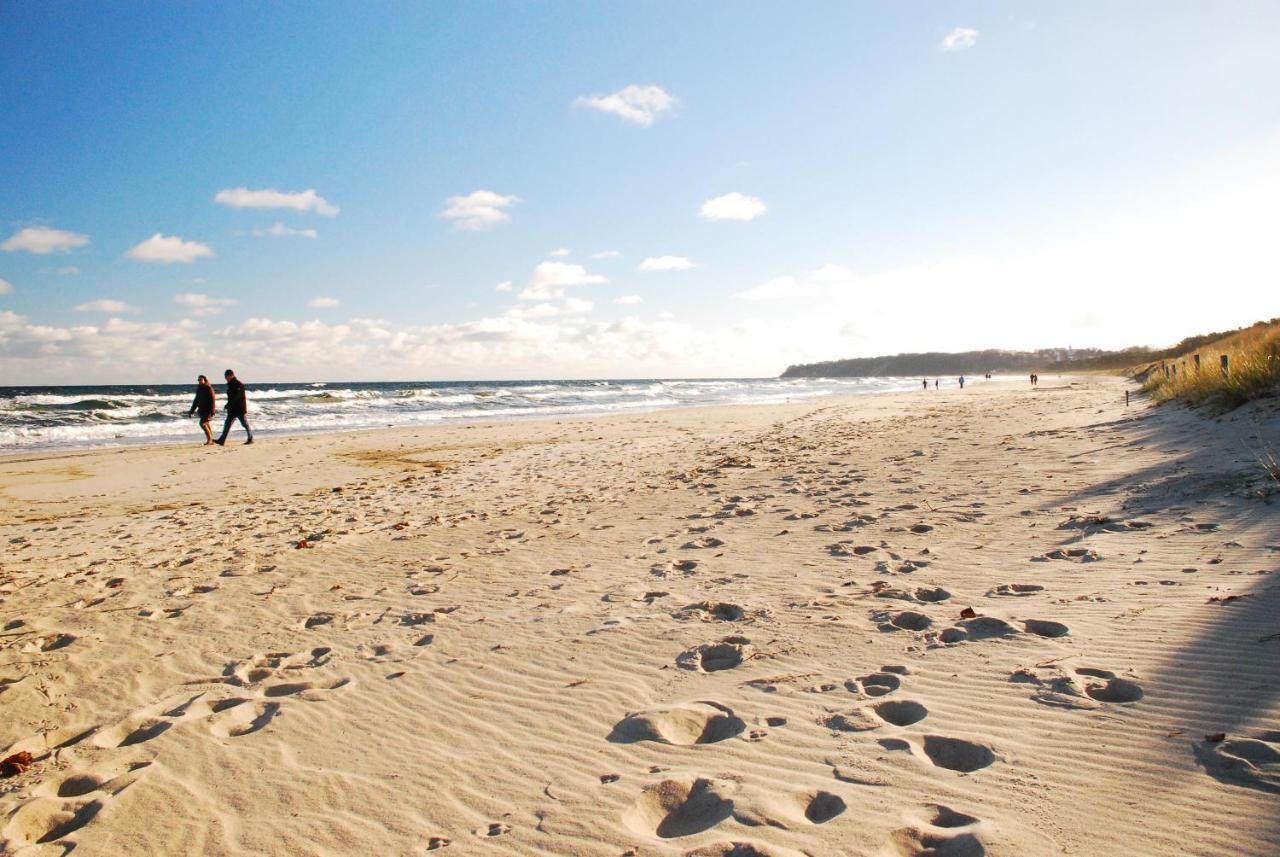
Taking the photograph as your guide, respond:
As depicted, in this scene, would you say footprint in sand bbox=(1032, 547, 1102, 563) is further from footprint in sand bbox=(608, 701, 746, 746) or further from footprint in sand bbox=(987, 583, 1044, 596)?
footprint in sand bbox=(608, 701, 746, 746)

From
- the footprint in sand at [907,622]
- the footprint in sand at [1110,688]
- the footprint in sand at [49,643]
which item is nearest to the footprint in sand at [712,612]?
the footprint in sand at [907,622]

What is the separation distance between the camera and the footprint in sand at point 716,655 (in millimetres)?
3414

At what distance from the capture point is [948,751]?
8.13ft

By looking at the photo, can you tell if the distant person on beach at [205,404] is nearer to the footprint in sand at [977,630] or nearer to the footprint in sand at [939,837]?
the footprint in sand at [977,630]

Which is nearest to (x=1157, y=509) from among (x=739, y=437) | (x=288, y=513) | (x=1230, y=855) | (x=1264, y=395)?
(x=1230, y=855)

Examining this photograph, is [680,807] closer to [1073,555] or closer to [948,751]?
[948,751]

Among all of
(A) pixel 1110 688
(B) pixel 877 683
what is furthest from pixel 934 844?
(A) pixel 1110 688

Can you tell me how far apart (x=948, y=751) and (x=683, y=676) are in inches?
49.9

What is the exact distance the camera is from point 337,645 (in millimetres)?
4090

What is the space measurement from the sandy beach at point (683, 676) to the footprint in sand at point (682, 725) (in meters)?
0.02

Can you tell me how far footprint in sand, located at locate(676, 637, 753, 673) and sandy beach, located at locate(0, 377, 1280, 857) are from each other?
0.06 feet

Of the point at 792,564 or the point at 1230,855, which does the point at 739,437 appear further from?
the point at 1230,855

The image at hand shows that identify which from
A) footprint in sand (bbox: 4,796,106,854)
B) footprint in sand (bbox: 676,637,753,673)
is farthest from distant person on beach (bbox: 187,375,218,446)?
footprint in sand (bbox: 676,637,753,673)

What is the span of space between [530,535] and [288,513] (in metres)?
3.80
